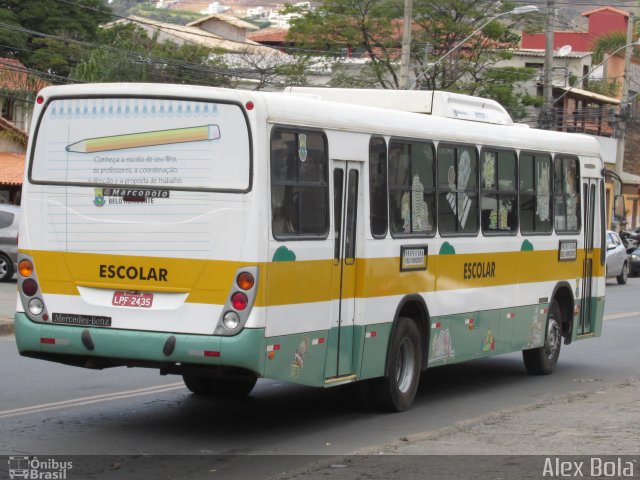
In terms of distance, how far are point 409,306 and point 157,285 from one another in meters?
3.23

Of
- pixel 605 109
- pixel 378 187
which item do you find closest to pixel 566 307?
pixel 378 187

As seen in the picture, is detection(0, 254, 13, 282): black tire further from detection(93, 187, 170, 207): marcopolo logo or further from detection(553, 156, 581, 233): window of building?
detection(93, 187, 170, 207): marcopolo logo

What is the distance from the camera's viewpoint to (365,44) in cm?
4744

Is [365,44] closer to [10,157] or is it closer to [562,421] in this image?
[10,157]

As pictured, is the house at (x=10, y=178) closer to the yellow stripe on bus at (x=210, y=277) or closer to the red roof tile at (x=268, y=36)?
the yellow stripe on bus at (x=210, y=277)

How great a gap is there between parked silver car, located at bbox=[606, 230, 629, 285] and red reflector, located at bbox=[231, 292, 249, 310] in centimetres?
2775

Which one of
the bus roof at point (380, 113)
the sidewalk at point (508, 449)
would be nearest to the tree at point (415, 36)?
the bus roof at point (380, 113)

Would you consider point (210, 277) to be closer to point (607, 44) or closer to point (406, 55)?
point (406, 55)

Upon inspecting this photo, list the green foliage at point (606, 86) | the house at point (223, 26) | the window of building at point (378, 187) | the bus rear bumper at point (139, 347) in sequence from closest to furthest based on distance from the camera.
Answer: the bus rear bumper at point (139, 347) → the window of building at point (378, 187) → the green foliage at point (606, 86) → the house at point (223, 26)

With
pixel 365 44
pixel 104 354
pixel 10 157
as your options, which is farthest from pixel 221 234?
pixel 365 44

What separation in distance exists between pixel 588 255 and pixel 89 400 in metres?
7.55

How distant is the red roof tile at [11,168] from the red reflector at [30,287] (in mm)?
29334

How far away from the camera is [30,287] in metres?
9.92

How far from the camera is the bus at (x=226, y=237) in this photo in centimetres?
934
